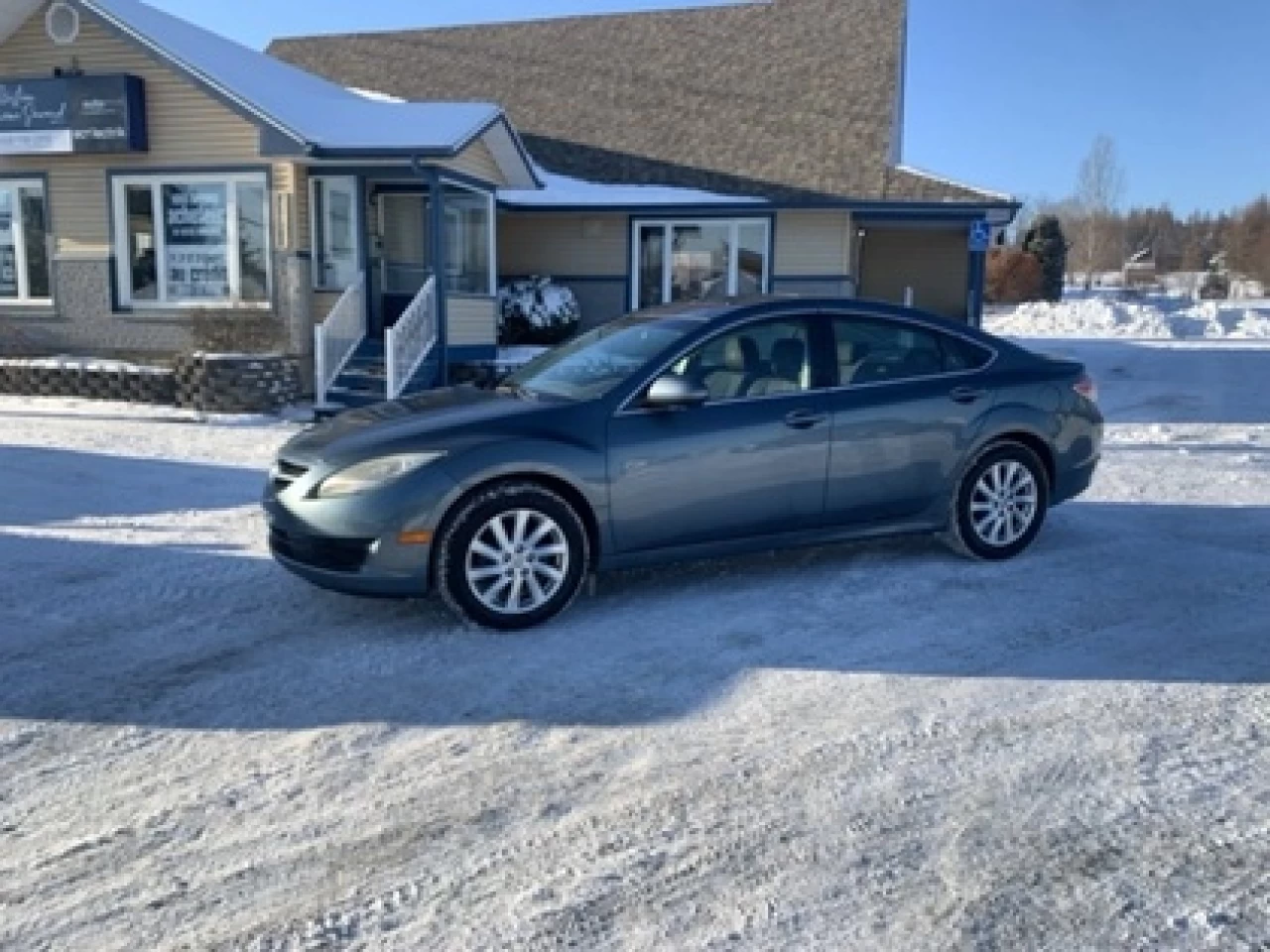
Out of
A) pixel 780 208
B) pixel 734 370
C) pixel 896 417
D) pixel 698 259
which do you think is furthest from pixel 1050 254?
pixel 734 370

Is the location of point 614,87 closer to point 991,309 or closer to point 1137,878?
point 1137,878

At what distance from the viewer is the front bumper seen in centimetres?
459

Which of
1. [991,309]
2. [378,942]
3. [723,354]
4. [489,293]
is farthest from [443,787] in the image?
[991,309]

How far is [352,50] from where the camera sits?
24891mm

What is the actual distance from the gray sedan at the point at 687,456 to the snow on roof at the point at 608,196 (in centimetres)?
1224

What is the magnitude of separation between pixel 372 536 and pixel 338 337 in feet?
30.4

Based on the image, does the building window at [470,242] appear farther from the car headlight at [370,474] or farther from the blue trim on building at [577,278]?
the car headlight at [370,474]

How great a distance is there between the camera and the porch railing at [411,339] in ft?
40.7

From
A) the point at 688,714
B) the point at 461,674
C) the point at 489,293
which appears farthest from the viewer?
the point at 489,293

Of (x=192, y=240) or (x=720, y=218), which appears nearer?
(x=192, y=240)

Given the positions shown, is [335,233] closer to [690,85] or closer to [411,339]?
[411,339]

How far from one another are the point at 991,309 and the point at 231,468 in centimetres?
4149

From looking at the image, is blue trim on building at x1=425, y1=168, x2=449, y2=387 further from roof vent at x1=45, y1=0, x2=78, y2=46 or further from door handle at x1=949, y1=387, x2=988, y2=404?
door handle at x1=949, y1=387, x2=988, y2=404

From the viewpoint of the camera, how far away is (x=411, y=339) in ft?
43.0
